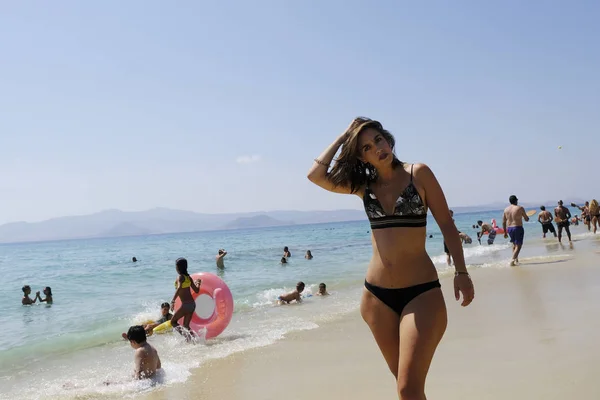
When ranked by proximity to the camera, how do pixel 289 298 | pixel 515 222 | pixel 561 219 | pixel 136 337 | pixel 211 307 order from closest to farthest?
pixel 136 337 < pixel 211 307 < pixel 289 298 < pixel 515 222 < pixel 561 219

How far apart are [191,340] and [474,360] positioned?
4622 millimetres

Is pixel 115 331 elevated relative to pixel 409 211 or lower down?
lower down

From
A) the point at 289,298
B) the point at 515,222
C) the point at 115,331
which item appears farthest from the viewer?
the point at 515,222

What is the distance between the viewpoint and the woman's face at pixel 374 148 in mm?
2826

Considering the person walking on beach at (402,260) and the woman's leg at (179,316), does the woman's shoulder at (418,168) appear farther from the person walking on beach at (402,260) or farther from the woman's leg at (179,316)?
the woman's leg at (179,316)

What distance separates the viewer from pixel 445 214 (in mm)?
2736

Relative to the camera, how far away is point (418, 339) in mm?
2484

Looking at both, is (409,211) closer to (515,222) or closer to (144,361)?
(144,361)

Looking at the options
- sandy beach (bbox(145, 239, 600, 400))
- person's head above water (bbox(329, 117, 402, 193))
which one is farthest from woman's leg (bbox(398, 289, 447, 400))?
sandy beach (bbox(145, 239, 600, 400))

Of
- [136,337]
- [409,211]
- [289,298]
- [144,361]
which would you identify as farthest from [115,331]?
[409,211]

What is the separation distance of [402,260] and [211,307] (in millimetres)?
6178

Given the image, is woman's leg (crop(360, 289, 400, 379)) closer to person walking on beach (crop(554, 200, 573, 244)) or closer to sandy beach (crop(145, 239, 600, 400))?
sandy beach (crop(145, 239, 600, 400))

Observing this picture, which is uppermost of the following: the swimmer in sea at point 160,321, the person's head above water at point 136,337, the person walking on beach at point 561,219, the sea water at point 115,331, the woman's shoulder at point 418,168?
the woman's shoulder at point 418,168

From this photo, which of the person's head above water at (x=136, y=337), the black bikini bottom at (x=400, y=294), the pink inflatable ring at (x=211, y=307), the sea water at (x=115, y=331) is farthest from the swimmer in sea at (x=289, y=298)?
the black bikini bottom at (x=400, y=294)
